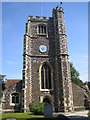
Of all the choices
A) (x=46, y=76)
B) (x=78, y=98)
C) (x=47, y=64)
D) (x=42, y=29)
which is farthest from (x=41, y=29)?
(x=78, y=98)

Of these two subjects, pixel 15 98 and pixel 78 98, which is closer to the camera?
pixel 15 98

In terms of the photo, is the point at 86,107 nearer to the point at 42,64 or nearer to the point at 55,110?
the point at 55,110

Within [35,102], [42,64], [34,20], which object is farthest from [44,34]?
[35,102]

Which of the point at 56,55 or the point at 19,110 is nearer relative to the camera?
the point at 19,110

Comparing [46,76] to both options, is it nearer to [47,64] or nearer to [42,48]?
[47,64]

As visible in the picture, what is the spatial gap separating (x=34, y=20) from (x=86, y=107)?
18612mm

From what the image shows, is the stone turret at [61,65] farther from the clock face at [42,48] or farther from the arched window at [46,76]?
the clock face at [42,48]

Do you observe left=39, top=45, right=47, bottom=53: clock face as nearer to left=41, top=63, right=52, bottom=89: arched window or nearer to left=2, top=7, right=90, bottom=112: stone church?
left=2, top=7, right=90, bottom=112: stone church

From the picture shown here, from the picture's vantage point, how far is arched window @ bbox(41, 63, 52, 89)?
2634cm

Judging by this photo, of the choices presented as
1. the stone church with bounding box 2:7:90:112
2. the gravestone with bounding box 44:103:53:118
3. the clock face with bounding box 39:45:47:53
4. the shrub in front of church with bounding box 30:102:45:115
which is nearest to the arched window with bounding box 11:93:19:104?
the stone church with bounding box 2:7:90:112

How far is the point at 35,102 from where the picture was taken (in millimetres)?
25141

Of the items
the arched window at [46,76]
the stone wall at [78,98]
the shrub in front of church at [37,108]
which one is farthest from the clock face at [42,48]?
the shrub in front of church at [37,108]

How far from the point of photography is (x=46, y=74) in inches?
1061

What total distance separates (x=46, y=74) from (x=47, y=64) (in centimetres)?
182
